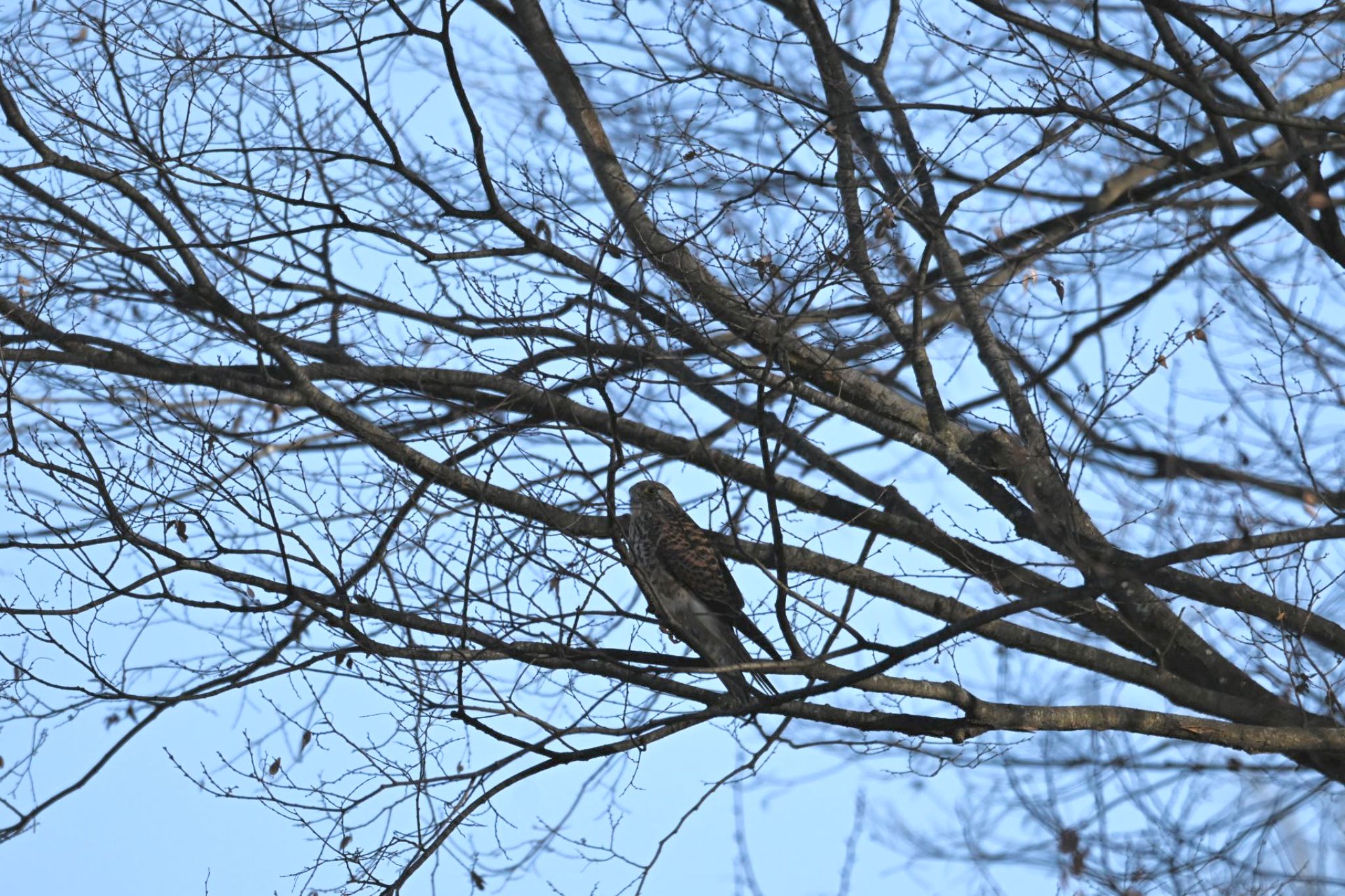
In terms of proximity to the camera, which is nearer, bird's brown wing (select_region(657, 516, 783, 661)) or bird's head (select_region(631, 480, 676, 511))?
bird's brown wing (select_region(657, 516, 783, 661))

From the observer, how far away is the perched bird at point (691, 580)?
610 centimetres

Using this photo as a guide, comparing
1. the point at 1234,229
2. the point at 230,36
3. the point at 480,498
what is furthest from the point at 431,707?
the point at 1234,229

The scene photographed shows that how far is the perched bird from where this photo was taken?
6.10 metres

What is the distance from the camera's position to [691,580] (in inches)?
258

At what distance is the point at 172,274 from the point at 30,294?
A: 64cm

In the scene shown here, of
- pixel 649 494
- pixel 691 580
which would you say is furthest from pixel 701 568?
pixel 649 494

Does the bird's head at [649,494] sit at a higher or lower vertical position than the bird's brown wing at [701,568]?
higher

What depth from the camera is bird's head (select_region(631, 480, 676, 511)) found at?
726 centimetres

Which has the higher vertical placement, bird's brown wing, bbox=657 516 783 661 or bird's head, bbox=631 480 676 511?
bird's head, bbox=631 480 676 511

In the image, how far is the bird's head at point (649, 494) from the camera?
23.8 feet

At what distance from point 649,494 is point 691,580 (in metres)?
0.90

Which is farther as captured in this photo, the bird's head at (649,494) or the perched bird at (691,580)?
the bird's head at (649,494)

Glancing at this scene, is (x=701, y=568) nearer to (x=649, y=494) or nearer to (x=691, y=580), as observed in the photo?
(x=691, y=580)

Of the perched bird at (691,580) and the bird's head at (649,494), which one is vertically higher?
the bird's head at (649,494)
